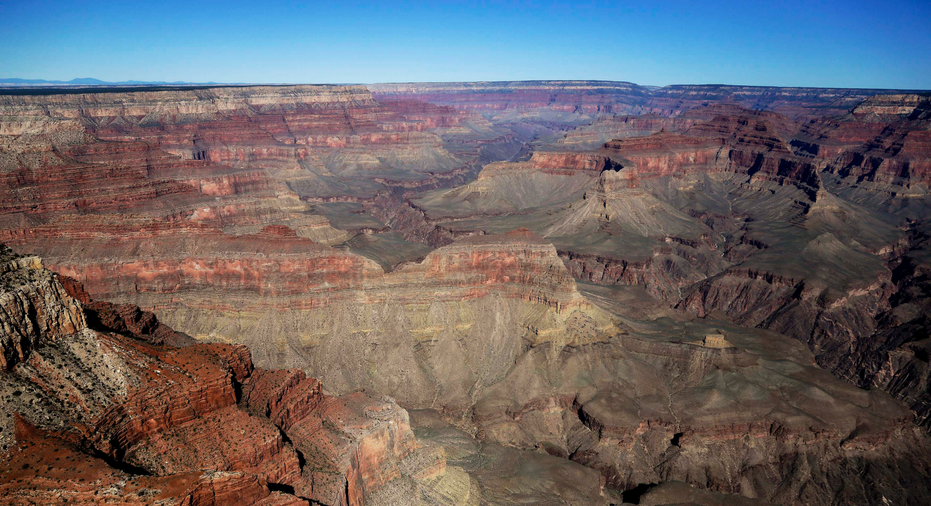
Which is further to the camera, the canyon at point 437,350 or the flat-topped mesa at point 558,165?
the flat-topped mesa at point 558,165

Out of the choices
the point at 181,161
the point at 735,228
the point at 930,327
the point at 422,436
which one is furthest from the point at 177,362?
the point at 735,228

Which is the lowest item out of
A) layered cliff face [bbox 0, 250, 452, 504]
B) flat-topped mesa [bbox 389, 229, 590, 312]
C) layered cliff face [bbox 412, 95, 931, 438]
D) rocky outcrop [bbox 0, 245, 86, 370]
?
layered cliff face [bbox 412, 95, 931, 438]

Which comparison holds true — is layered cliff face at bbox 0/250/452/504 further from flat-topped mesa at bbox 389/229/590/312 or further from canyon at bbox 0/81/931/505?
flat-topped mesa at bbox 389/229/590/312

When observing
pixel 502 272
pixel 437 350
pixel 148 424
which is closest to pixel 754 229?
pixel 502 272

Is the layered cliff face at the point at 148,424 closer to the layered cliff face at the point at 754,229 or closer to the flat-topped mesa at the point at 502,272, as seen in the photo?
the flat-topped mesa at the point at 502,272

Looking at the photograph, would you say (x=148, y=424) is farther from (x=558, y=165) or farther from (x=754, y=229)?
(x=558, y=165)

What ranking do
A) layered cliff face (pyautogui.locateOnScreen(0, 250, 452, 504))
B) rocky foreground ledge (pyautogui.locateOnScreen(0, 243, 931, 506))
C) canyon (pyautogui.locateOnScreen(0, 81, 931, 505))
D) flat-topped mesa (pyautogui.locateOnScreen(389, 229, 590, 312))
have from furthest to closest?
1. flat-topped mesa (pyautogui.locateOnScreen(389, 229, 590, 312))
2. canyon (pyautogui.locateOnScreen(0, 81, 931, 505))
3. rocky foreground ledge (pyautogui.locateOnScreen(0, 243, 931, 506))
4. layered cliff face (pyautogui.locateOnScreen(0, 250, 452, 504))

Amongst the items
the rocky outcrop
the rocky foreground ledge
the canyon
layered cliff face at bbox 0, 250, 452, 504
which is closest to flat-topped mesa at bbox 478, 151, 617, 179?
the canyon

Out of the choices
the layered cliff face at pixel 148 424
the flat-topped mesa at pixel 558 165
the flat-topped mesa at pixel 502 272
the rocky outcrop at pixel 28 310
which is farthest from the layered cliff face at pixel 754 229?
the rocky outcrop at pixel 28 310

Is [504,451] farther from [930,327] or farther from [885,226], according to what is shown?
[885,226]
